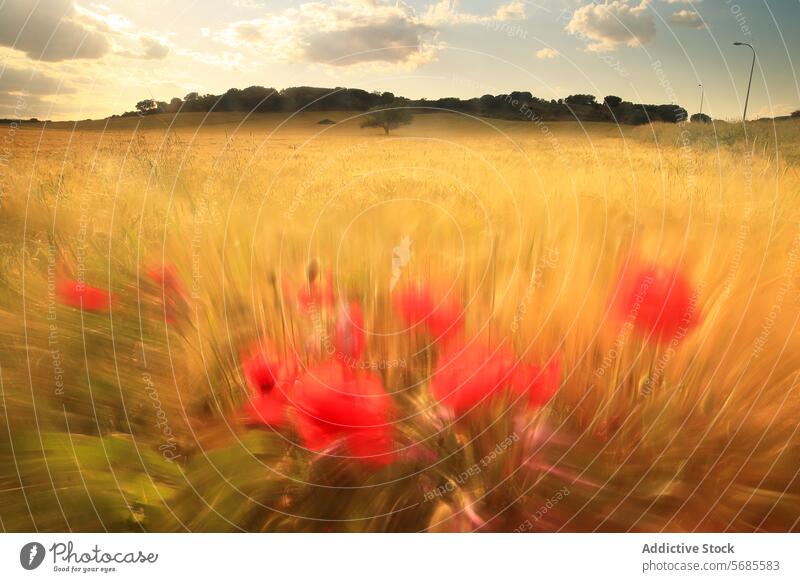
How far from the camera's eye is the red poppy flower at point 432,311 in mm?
1273

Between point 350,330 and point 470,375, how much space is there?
0.29m

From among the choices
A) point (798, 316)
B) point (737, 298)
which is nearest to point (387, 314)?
point (737, 298)

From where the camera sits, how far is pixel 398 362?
128 centimetres

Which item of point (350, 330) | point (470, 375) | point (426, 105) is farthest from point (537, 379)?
point (426, 105)

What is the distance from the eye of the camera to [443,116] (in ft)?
5.59

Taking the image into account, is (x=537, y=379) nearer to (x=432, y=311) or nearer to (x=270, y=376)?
(x=432, y=311)

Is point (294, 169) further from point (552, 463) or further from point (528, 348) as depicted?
point (552, 463)

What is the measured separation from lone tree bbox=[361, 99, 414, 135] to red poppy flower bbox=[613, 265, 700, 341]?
0.80 meters

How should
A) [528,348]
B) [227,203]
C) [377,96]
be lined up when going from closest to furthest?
[528,348] → [227,203] → [377,96]

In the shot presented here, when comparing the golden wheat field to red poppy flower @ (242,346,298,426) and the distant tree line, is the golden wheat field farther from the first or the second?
the distant tree line
